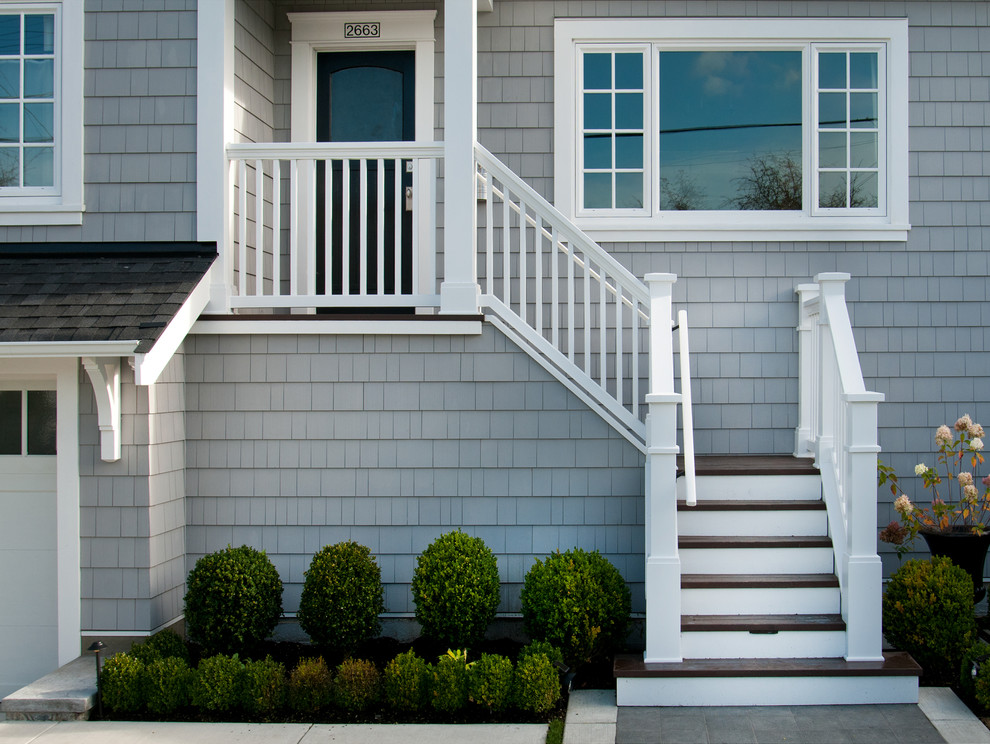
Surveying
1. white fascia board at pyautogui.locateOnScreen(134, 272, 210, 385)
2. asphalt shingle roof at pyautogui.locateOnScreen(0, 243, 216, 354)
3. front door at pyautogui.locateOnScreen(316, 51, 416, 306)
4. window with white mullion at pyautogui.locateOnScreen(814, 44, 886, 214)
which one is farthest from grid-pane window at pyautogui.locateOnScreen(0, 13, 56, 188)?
window with white mullion at pyautogui.locateOnScreen(814, 44, 886, 214)

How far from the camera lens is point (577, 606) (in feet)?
15.2

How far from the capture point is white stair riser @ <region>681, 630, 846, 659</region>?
456 cm

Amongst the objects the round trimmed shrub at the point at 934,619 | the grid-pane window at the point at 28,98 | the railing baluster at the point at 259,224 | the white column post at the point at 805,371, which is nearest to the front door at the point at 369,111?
the railing baluster at the point at 259,224

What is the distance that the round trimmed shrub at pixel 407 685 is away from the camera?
4.40 m

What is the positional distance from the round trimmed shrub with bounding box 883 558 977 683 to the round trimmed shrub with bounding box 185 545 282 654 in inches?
127

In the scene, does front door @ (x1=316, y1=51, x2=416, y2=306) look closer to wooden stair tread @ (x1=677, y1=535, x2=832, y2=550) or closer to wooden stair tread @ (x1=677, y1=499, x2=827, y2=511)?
wooden stair tread @ (x1=677, y1=499, x2=827, y2=511)

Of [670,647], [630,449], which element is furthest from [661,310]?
[670,647]

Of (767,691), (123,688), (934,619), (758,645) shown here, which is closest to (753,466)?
(758,645)

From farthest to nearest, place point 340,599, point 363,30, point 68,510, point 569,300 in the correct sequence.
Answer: point 363,30 → point 569,300 → point 68,510 → point 340,599

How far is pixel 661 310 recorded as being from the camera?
4.91 meters

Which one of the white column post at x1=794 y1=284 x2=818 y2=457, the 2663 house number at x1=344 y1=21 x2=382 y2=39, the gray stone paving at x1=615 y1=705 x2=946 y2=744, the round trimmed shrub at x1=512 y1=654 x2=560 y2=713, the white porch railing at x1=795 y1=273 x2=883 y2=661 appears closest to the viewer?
the gray stone paving at x1=615 y1=705 x2=946 y2=744

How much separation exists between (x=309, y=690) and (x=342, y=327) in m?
2.00

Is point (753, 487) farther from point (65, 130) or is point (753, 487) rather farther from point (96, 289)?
point (65, 130)

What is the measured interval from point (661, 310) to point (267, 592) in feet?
8.43
